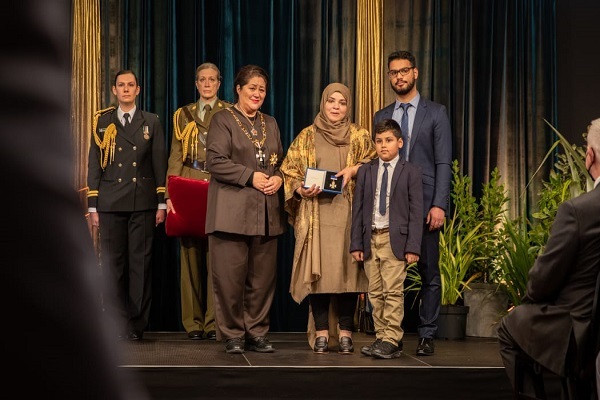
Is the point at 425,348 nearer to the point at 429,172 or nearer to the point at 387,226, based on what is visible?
the point at 387,226

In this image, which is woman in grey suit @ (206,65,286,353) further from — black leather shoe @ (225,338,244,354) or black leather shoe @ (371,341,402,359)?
black leather shoe @ (371,341,402,359)

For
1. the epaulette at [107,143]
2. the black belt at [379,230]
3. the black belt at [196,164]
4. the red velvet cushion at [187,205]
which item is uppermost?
the epaulette at [107,143]

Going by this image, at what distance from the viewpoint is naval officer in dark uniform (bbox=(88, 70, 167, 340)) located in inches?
194

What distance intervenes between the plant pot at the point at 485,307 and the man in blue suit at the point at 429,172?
98cm

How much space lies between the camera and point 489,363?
412cm

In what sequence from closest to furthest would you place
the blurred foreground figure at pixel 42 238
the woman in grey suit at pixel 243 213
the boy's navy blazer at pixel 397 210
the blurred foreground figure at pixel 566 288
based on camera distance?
the blurred foreground figure at pixel 42 238 < the blurred foreground figure at pixel 566 288 < the boy's navy blazer at pixel 397 210 < the woman in grey suit at pixel 243 213

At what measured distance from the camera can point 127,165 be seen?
4957 mm

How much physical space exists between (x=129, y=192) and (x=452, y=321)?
2108mm

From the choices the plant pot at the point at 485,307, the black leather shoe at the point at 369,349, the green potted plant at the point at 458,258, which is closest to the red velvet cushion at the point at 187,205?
the black leather shoe at the point at 369,349

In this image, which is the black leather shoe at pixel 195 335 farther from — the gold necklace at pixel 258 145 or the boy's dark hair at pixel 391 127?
the boy's dark hair at pixel 391 127

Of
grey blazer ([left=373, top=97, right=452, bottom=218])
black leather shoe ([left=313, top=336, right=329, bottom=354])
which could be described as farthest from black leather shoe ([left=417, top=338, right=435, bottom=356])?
grey blazer ([left=373, top=97, right=452, bottom=218])

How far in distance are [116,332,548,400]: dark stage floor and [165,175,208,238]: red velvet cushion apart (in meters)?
0.98

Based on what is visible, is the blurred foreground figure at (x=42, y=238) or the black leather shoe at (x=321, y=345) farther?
the black leather shoe at (x=321, y=345)

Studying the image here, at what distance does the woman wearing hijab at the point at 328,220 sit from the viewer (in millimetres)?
4367
